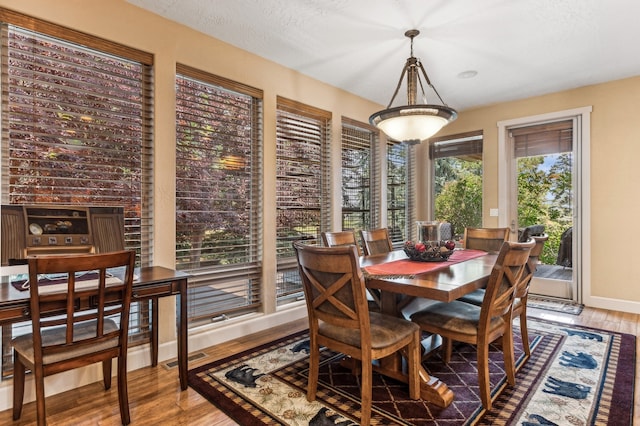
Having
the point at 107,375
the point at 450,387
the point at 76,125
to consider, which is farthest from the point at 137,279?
the point at 450,387

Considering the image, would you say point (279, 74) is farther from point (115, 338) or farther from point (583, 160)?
point (583, 160)

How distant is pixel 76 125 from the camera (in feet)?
7.54

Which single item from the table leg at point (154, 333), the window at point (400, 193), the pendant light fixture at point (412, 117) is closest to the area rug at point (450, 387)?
the table leg at point (154, 333)

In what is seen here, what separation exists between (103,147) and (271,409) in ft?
6.76

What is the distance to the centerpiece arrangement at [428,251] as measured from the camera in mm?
2613

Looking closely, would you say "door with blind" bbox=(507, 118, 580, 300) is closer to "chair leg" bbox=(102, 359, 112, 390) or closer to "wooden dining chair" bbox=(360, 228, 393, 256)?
"wooden dining chair" bbox=(360, 228, 393, 256)

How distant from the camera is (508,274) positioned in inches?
→ 77.1

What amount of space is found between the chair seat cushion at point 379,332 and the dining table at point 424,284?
0.59 feet

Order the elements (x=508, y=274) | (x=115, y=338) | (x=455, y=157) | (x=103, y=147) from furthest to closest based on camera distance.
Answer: (x=455, y=157)
(x=103, y=147)
(x=508, y=274)
(x=115, y=338)

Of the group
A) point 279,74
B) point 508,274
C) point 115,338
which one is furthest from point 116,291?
point 279,74

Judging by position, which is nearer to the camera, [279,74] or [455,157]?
[279,74]

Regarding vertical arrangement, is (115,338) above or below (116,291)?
below

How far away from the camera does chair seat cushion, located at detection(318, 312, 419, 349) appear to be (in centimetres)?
183

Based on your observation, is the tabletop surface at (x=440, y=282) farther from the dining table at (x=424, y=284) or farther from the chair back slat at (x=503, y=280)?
the chair back slat at (x=503, y=280)
